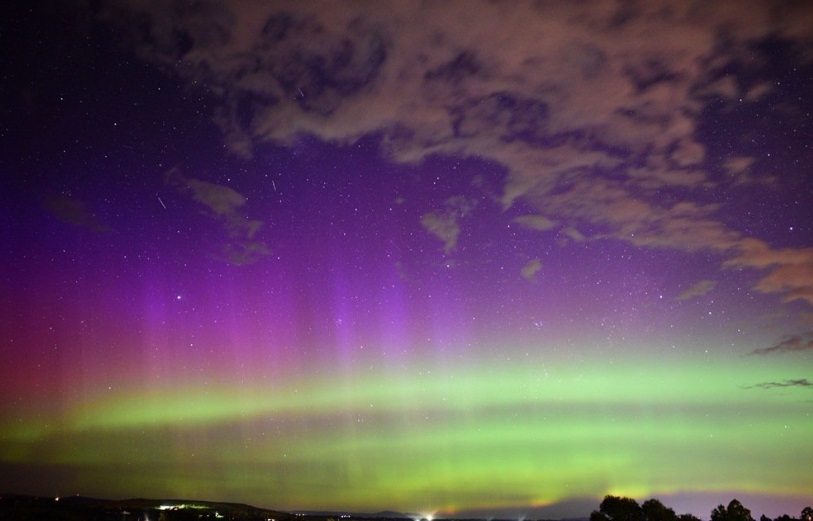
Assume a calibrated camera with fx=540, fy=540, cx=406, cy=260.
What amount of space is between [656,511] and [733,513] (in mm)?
9979

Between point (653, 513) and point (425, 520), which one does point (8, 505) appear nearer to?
point (425, 520)

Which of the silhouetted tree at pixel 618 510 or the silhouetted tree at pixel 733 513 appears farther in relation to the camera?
the silhouetted tree at pixel 618 510

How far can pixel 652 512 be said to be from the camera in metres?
72.1

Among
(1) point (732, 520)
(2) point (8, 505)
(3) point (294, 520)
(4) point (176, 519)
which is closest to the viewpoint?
(2) point (8, 505)

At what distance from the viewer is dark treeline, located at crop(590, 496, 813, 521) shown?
64.6 metres

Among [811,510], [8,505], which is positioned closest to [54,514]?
[8,505]

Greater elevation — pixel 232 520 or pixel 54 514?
pixel 54 514

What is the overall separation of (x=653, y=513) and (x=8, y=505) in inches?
3067

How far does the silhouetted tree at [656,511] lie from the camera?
70812 mm

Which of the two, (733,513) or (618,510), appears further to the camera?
(618,510)

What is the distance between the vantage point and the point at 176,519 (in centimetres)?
7431

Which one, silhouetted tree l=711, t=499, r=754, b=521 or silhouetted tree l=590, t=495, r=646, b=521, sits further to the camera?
silhouetted tree l=590, t=495, r=646, b=521

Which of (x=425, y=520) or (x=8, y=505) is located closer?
(x=8, y=505)

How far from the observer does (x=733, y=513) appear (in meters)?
64.5
